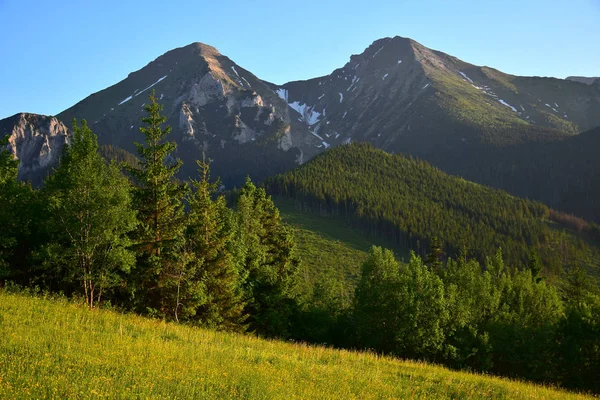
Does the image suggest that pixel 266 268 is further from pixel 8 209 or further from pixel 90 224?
pixel 8 209

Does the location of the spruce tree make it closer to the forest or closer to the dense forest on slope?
the forest

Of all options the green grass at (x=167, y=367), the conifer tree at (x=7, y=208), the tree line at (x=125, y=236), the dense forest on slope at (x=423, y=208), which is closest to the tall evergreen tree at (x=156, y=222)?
the tree line at (x=125, y=236)

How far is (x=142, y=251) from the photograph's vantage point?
77.0ft

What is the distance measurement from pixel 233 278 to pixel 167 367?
17.3 metres

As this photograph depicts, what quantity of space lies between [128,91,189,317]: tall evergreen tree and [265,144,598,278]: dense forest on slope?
108 meters

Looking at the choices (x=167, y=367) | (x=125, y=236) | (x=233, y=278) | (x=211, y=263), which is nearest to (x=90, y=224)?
(x=125, y=236)

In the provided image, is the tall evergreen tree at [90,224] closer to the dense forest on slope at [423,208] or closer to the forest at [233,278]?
the forest at [233,278]

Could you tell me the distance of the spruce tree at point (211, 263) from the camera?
2748cm

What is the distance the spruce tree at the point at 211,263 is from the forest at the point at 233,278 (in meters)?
0.10

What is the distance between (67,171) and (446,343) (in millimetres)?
33883

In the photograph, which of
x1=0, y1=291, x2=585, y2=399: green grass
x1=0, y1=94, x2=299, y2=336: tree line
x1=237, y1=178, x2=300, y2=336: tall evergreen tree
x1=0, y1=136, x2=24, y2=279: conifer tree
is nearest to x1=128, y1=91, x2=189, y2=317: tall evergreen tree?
x1=0, y1=94, x2=299, y2=336: tree line

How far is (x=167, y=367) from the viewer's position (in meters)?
11.4

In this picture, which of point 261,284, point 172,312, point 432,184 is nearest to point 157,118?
point 172,312

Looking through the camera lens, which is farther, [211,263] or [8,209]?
[211,263]
